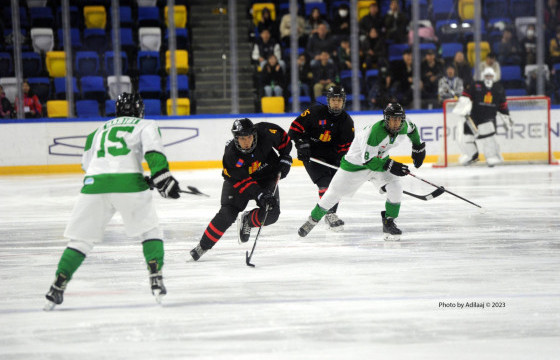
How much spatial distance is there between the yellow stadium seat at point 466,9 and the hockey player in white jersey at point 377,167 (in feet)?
23.9

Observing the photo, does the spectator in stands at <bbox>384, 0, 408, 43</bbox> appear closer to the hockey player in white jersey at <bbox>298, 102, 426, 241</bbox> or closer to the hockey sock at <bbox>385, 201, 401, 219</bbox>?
the hockey player in white jersey at <bbox>298, 102, 426, 241</bbox>

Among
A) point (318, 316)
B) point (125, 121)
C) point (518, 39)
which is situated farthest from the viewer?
point (518, 39)

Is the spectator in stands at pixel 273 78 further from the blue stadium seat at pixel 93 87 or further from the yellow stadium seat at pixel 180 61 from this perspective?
the blue stadium seat at pixel 93 87

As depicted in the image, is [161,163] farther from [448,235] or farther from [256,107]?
[256,107]

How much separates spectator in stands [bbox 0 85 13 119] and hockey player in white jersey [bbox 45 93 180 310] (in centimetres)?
890

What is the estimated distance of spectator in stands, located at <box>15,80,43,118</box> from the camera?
12.4m

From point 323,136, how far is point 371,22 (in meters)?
6.52

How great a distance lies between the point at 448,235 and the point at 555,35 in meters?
7.95

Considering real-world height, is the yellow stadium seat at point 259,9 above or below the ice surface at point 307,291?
above

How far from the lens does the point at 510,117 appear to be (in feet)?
40.2

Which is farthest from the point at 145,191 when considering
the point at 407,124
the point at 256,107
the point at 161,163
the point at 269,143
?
the point at 256,107

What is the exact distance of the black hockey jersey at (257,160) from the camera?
5.32 meters

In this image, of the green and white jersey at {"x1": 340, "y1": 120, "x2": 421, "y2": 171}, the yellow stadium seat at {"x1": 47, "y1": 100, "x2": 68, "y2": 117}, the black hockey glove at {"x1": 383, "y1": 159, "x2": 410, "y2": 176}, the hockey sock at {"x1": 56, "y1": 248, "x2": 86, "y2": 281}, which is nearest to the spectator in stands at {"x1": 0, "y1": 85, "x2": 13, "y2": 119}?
the yellow stadium seat at {"x1": 47, "y1": 100, "x2": 68, "y2": 117}

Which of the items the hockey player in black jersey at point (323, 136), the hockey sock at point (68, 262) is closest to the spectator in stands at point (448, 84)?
the hockey player in black jersey at point (323, 136)
